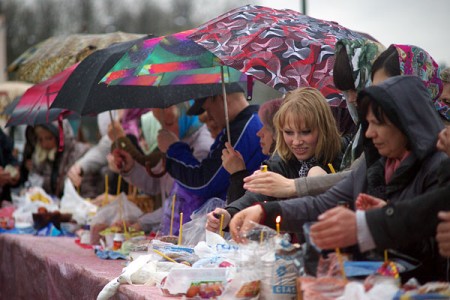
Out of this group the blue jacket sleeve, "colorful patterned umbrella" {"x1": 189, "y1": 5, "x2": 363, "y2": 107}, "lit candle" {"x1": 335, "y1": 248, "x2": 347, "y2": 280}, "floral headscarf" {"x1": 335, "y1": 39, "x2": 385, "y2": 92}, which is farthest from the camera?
the blue jacket sleeve

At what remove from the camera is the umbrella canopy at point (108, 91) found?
5.98 meters

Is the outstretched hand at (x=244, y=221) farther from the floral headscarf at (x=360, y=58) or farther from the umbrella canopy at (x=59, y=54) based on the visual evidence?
the umbrella canopy at (x=59, y=54)

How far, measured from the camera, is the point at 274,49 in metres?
4.82

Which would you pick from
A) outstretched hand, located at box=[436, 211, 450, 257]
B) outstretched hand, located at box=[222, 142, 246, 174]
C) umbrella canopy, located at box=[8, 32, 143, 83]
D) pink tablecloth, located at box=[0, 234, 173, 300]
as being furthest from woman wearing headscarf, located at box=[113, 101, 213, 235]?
outstretched hand, located at box=[436, 211, 450, 257]

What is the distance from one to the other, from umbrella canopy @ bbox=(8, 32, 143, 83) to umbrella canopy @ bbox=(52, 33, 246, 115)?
52.4 inches

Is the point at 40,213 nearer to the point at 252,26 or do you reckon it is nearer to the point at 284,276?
the point at 252,26

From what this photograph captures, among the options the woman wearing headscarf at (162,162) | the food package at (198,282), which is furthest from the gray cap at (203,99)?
the food package at (198,282)

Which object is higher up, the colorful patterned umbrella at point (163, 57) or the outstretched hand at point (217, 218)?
the colorful patterned umbrella at point (163, 57)

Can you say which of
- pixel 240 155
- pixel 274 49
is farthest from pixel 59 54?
pixel 274 49

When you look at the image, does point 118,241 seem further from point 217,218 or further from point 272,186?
point 272,186

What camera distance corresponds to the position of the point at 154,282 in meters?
4.28

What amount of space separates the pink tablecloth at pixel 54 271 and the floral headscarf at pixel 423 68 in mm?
1456

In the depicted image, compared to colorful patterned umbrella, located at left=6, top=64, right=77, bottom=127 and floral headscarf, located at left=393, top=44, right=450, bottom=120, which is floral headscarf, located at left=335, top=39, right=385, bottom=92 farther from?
colorful patterned umbrella, located at left=6, top=64, right=77, bottom=127

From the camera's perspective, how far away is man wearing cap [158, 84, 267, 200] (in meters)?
5.60
